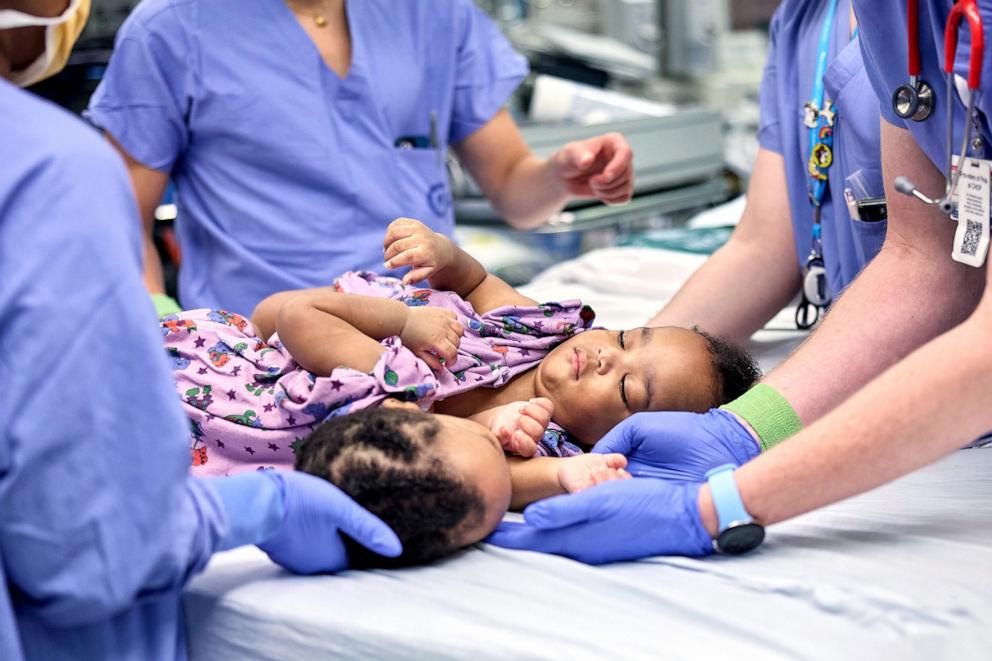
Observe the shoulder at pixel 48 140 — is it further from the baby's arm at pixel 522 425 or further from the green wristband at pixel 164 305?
the green wristband at pixel 164 305

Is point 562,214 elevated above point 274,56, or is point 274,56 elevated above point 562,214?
point 274,56

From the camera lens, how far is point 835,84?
6.13ft

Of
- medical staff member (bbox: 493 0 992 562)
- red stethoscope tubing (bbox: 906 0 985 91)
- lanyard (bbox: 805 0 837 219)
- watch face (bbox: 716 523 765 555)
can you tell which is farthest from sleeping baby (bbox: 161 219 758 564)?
red stethoscope tubing (bbox: 906 0 985 91)

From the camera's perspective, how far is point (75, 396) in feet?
3.24

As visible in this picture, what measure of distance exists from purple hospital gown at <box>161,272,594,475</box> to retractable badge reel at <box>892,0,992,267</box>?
585 mm

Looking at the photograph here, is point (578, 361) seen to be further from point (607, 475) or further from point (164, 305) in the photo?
point (164, 305)

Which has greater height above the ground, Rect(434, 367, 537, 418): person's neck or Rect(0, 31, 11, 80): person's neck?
Rect(0, 31, 11, 80): person's neck

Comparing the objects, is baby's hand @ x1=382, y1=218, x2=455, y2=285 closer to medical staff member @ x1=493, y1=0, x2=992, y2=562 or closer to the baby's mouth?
the baby's mouth

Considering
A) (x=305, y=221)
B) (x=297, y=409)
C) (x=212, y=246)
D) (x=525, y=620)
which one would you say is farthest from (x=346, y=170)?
(x=525, y=620)

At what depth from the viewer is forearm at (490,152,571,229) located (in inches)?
93.2

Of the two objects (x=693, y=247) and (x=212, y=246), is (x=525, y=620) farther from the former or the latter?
(x=693, y=247)

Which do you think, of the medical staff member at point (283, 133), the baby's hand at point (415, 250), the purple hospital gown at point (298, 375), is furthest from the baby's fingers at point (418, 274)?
the medical staff member at point (283, 133)

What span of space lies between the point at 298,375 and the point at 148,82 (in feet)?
2.65

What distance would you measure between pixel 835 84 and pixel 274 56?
99 centimetres
